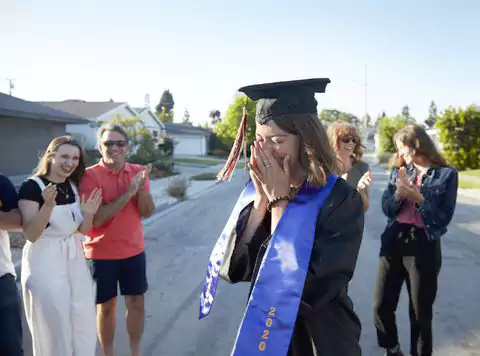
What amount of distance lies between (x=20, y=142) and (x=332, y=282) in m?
20.6

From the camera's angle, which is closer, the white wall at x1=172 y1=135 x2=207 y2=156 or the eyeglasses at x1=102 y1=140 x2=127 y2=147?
the eyeglasses at x1=102 y1=140 x2=127 y2=147

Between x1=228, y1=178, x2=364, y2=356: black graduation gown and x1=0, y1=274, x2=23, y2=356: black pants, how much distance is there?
1.71m

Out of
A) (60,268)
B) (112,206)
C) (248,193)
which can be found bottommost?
(60,268)

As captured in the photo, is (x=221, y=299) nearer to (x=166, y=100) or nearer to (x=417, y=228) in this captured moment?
(x=417, y=228)

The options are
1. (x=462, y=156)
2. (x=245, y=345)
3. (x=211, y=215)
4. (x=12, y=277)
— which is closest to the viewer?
(x=245, y=345)

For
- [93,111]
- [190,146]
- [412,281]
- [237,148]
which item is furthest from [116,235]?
[190,146]

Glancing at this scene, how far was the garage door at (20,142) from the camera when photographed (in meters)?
17.8

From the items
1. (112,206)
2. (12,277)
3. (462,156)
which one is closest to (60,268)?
(12,277)

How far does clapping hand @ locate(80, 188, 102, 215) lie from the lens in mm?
2984

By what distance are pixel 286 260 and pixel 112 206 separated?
2031 mm

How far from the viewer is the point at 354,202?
1.63 m

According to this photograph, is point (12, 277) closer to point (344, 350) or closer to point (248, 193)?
point (248, 193)

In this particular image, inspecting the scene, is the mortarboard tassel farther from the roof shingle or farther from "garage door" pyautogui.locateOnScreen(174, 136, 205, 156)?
"garage door" pyautogui.locateOnScreen(174, 136, 205, 156)

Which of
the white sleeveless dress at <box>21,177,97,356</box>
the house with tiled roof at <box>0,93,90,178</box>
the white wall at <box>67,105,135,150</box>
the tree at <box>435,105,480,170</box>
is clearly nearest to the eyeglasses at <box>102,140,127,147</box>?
the white sleeveless dress at <box>21,177,97,356</box>
